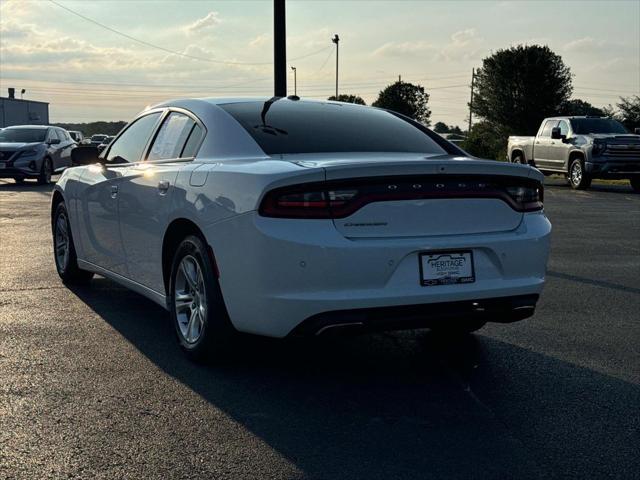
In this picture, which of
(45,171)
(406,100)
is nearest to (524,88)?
(406,100)

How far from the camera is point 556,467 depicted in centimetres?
360

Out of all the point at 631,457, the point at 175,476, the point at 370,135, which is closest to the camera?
the point at 175,476

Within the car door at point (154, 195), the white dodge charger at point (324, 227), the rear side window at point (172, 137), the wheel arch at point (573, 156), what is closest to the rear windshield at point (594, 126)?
the wheel arch at point (573, 156)

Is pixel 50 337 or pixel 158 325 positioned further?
pixel 158 325

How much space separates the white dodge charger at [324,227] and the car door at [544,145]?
19.8m

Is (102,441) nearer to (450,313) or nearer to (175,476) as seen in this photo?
(175,476)

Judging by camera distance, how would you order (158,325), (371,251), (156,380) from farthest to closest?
(158,325), (156,380), (371,251)

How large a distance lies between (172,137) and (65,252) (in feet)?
8.13

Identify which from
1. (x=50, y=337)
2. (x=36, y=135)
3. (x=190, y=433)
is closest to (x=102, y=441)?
(x=190, y=433)

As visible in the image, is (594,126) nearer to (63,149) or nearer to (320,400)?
(63,149)

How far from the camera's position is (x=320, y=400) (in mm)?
4512

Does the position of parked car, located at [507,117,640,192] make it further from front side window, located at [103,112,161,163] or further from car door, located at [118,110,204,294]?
car door, located at [118,110,204,294]

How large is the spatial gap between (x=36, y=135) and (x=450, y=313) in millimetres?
22934

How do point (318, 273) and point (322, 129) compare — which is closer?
point (318, 273)
